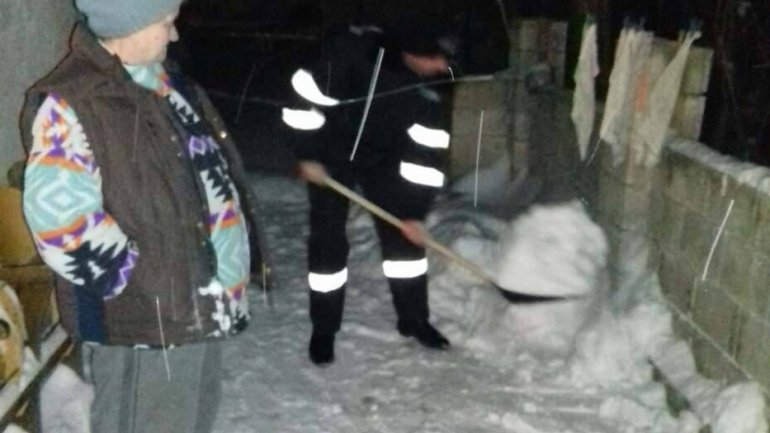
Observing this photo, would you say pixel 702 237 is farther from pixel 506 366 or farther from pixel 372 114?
pixel 372 114

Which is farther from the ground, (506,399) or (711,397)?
(711,397)

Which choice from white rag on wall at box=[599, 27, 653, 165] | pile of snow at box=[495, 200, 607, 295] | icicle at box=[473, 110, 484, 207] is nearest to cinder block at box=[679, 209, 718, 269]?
pile of snow at box=[495, 200, 607, 295]

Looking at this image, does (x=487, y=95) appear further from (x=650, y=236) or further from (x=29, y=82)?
(x=29, y=82)

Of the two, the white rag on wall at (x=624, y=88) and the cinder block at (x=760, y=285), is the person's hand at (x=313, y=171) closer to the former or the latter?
the white rag on wall at (x=624, y=88)

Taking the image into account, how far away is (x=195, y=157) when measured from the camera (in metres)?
2.20

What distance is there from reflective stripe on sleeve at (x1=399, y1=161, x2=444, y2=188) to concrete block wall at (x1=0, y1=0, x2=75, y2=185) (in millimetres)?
1842

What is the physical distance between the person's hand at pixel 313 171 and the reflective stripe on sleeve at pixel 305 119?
170 millimetres

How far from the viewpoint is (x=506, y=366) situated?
14.5ft

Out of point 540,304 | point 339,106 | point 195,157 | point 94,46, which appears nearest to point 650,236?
point 540,304

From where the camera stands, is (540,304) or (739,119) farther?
(540,304)

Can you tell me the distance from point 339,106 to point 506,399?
1.64 metres

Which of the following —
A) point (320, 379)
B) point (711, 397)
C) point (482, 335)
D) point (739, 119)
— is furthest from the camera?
point (482, 335)

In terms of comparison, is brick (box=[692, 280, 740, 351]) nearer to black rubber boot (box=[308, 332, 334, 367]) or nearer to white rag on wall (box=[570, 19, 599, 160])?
white rag on wall (box=[570, 19, 599, 160])

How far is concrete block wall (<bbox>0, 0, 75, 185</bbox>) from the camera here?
375 centimetres
